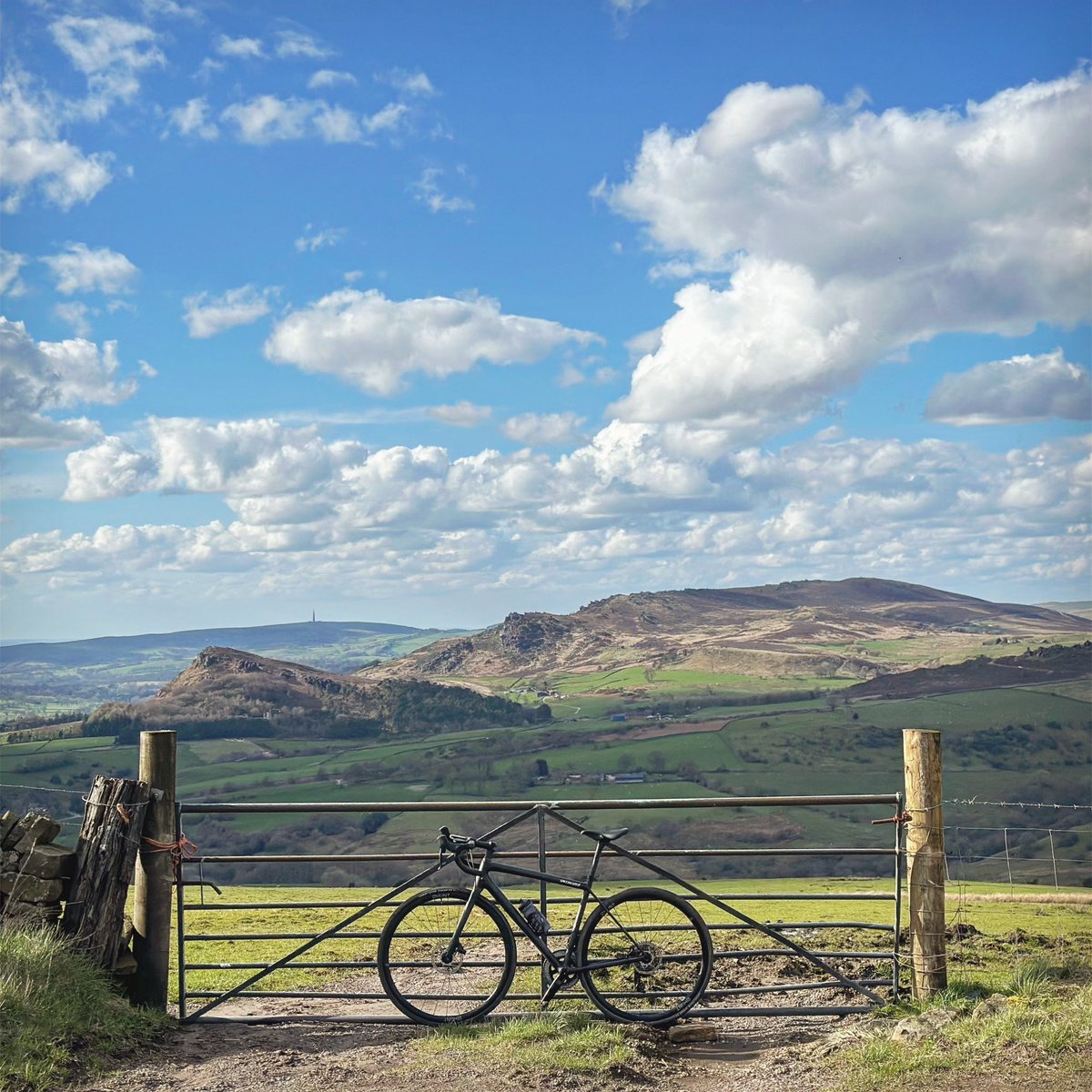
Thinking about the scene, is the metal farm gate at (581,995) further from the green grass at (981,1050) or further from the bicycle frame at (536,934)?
the green grass at (981,1050)

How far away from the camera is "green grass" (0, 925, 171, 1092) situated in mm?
6559

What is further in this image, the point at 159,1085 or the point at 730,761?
the point at 730,761

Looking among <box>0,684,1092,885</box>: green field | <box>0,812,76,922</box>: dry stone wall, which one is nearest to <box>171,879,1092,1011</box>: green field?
<box>0,812,76,922</box>: dry stone wall

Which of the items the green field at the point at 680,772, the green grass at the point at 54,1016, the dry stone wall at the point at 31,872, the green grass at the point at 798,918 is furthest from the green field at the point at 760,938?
the green field at the point at 680,772

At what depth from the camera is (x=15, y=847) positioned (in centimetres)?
798

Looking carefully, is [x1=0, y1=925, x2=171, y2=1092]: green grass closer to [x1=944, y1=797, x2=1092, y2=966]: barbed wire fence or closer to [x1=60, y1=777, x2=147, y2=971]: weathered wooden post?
[x1=60, y1=777, x2=147, y2=971]: weathered wooden post

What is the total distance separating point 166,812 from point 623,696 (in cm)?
15635

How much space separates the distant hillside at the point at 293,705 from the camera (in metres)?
135

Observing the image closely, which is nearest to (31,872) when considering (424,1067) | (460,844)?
(460,844)

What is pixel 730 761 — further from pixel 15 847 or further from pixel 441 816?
pixel 15 847

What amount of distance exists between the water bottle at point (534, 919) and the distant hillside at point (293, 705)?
124811mm

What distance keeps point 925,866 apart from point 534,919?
3.02m

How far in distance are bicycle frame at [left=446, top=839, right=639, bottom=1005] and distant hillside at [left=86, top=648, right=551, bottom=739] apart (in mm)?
124717

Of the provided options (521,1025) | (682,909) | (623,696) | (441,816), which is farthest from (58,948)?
(623,696)
